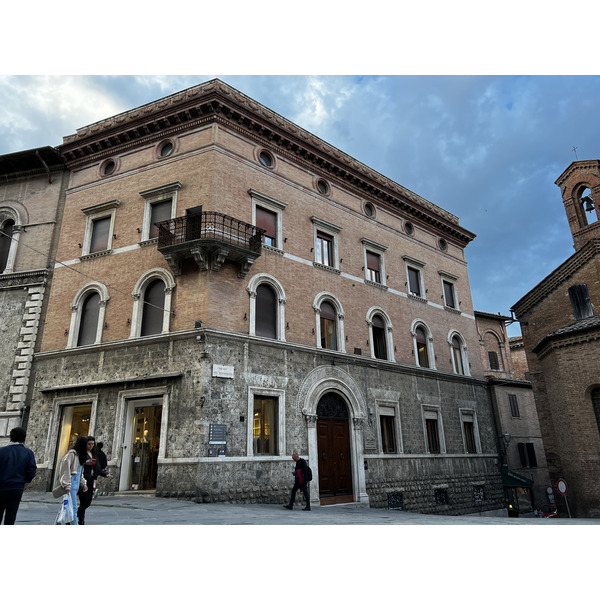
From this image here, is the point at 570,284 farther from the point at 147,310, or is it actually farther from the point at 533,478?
the point at 147,310

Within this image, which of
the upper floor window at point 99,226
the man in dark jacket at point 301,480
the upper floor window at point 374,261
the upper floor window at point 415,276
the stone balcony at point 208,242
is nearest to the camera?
the man in dark jacket at point 301,480

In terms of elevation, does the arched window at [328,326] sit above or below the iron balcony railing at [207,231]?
below

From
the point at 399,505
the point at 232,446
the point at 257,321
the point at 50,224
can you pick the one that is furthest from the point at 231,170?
the point at 399,505

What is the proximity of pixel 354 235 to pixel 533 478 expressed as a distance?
1809cm

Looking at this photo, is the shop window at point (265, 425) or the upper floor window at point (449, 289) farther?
the upper floor window at point (449, 289)

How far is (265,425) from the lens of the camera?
16.0 meters

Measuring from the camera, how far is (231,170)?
1758 centimetres

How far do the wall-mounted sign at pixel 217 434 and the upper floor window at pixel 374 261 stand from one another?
10598 mm

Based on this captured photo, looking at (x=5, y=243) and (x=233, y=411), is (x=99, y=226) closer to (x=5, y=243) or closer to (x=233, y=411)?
(x=5, y=243)

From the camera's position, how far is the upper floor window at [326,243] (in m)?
20.2

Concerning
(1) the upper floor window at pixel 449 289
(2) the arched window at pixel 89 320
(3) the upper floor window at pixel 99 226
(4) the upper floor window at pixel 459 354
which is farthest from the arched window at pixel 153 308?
(1) the upper floor window at pixel 449 289

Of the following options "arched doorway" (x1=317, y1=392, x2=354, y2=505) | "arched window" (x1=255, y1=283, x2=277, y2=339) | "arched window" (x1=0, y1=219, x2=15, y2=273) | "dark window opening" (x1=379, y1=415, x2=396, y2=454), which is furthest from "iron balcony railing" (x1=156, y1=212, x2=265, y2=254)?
"dark window opening" (x1=379, y1=415, x2=396, y2=454)

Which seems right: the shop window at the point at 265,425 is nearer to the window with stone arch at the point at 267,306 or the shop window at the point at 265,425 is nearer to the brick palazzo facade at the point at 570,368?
the window with stone arch at the point at 267,306

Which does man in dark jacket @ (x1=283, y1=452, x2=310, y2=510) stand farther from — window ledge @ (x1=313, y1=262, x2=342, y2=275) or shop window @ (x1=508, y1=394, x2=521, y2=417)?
shop window @ (x1=508, y1=394, x2=521, y2=417)
